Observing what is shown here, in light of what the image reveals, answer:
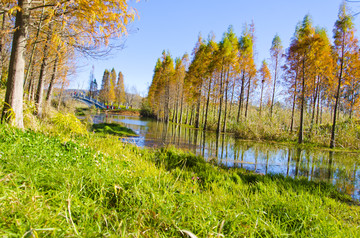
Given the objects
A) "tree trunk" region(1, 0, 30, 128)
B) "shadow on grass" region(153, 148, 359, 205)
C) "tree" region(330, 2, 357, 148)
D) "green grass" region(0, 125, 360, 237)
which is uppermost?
"tree" region(330, 2, 357, 148)

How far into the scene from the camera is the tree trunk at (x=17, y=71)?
15.7 feet

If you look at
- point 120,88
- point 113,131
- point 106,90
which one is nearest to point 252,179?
point 113,131

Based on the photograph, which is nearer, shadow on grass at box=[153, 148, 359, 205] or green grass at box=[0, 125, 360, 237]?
green grass at box=[0, 125, 360, 237]

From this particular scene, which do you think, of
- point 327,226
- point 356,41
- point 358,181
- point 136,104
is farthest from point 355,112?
point 136,104

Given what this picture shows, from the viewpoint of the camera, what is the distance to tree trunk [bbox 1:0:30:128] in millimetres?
4797

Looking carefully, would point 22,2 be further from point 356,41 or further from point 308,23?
point 356,41

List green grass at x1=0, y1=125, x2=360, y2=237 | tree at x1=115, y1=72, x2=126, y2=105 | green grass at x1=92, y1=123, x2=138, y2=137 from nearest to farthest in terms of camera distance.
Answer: green grass at x1=0, y1=125, x2=360, y2=237
green grass at x1=92, y1=123, x2=138, y2=137
tree at x1=115, y1=72, x2=126, y2=105

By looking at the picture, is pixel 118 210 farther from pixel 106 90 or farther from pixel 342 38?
pixel 106 90

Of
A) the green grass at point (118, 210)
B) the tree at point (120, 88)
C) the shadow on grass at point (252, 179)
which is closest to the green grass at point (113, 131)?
the shadow on grass at point (252, 179)

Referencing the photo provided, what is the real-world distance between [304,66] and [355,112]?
12.6 metres

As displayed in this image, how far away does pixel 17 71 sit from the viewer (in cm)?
488

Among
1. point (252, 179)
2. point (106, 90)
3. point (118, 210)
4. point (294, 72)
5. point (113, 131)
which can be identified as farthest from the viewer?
point (106, 90)

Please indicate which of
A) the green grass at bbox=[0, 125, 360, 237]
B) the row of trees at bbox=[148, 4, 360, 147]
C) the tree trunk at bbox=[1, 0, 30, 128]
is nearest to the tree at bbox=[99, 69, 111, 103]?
the row of trees at bbox=[148, 4, 360, 147]

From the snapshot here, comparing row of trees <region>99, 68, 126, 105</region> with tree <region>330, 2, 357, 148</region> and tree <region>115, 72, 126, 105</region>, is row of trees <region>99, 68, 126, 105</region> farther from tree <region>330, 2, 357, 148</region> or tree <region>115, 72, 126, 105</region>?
tree <region>330, 2, 357, 148</region>
